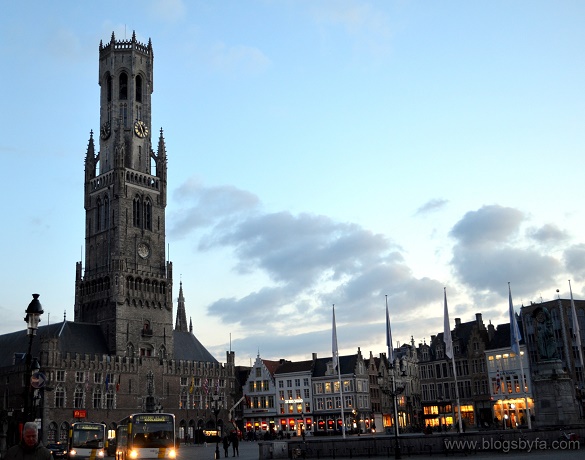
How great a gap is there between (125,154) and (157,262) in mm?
16920

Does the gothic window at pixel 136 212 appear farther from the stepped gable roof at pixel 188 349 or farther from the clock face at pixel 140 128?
the stepped gable roof at pixel 188 349

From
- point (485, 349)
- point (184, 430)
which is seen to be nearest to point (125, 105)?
point (184, 430)

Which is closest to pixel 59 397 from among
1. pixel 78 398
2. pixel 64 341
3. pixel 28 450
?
pixel 78 398

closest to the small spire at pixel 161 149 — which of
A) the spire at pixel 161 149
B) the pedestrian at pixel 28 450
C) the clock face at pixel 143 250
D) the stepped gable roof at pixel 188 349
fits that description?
the spire at pixel 161 149

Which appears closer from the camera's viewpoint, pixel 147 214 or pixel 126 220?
pixel 126 220

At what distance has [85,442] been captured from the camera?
44781 millimetres

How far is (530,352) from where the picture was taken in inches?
3378

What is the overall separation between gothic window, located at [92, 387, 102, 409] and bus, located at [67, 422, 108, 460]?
42.2 meters

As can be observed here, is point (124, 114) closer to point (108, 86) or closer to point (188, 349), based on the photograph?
point (108, 86)

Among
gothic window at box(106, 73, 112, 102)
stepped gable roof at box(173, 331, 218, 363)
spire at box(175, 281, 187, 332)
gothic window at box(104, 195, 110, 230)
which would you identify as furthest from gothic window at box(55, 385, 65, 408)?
spire at box(175, 281, 187, 332)

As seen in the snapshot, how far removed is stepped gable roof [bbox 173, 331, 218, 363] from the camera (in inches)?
4065

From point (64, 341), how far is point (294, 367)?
35.9m

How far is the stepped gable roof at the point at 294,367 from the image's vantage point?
4076 inches

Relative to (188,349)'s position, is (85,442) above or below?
below
